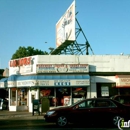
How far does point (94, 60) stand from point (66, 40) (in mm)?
5916

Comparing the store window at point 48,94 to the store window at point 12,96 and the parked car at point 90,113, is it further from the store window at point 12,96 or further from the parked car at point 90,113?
the parked car at point 90,113

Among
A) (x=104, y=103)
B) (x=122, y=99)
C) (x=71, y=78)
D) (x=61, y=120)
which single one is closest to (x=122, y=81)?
(x=71, y=78)

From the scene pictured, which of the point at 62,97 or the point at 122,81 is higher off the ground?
the point at 122,81

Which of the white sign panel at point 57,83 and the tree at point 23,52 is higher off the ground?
the tree at point 23,52

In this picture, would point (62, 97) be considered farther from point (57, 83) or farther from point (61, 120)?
point (61, 120)

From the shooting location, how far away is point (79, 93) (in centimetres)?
2567

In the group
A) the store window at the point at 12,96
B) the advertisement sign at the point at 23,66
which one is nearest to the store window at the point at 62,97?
the advertisement sign at the point at 23,66

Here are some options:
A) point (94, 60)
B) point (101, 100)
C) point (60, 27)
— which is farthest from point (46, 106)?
point (60, 27)

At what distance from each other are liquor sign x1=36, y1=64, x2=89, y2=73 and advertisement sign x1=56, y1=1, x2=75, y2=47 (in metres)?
5.11

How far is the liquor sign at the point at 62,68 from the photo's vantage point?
24.9 m

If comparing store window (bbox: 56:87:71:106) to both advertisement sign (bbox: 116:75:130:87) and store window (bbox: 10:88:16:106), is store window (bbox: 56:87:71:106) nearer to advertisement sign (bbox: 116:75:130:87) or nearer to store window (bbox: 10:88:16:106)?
advertisement sign (bbox: 116:75:130:87)

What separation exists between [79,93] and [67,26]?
9.62m

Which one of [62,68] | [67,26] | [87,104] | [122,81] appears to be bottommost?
[87,104]

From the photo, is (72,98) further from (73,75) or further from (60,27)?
(60,27)
